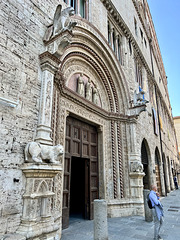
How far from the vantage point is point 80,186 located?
7.38m

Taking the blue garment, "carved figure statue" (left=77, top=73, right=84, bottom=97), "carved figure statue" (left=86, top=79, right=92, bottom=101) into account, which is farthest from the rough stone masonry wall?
"carved figure statue" (left=86, top=79, right=92, bottom=101)

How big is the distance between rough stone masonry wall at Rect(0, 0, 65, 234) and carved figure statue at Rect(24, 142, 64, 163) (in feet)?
0.44

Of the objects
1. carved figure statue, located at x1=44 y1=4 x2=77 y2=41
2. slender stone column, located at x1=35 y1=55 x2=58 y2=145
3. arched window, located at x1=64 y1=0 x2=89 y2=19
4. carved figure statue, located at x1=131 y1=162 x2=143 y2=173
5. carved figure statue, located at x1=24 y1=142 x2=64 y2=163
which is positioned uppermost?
arched window, located at x1=64 y1=0 x2=89 y2=19

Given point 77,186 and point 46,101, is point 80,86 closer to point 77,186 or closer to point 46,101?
point 46,101

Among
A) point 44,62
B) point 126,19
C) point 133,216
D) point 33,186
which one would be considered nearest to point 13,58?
point 44,62

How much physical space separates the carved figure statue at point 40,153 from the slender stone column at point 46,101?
14 centimetres

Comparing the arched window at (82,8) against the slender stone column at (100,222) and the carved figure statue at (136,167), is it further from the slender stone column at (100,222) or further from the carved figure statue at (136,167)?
the slender stone column at (100,222)

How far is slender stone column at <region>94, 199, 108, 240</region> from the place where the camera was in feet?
10.2

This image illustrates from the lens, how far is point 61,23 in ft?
12.3

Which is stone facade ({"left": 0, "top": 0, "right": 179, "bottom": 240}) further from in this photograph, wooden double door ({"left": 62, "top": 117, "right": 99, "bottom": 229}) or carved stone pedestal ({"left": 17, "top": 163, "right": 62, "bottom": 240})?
wooden double door ({"left": 62, "top": 117, "right": 99, "bottom": 229})

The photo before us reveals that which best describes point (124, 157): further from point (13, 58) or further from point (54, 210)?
point (13, 58)

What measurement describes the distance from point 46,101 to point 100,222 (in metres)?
2.47

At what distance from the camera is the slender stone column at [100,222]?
3.10 meters

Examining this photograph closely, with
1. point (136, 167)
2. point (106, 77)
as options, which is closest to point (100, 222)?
point (136, 167)
